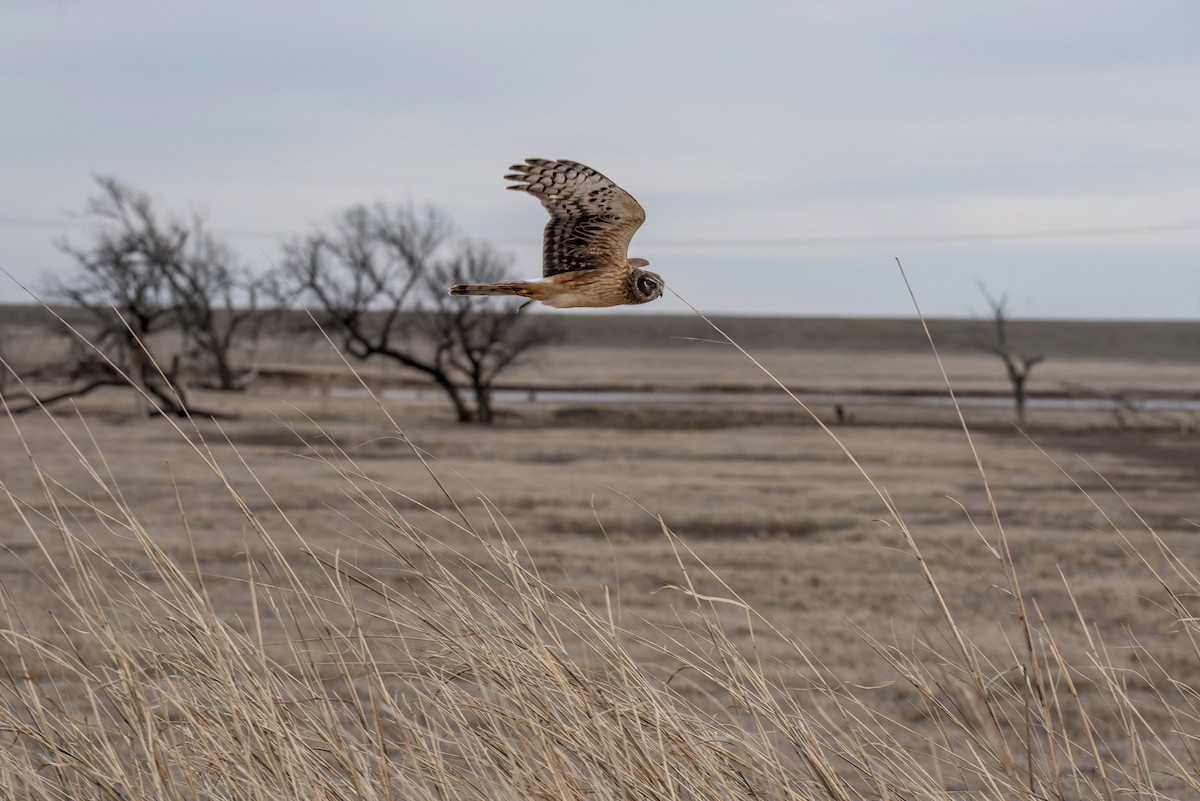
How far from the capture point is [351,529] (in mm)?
18984

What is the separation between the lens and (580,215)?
1.41 m

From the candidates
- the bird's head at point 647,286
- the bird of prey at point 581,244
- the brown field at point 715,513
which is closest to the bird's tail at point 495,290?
the bird of prey at point 581,244

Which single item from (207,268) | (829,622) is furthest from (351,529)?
(207,268)

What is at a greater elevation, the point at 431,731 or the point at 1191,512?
the point at 431,731

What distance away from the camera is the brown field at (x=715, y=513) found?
426 centimetres

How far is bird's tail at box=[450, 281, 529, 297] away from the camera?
1135 mm

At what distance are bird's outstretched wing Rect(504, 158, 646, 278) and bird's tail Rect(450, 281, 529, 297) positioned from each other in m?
0.09

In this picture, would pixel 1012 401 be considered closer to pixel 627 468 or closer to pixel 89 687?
pixel 627 468

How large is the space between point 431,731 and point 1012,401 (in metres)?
55.0

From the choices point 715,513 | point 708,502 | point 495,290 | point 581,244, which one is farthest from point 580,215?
point 708,502

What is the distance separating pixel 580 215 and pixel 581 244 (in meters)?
0.07

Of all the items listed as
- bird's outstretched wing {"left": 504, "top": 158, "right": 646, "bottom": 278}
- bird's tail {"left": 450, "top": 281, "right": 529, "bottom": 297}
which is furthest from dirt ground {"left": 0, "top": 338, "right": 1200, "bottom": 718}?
bird's tail {"left": 450, "top": 281, "right": 529, "bottom": 297}

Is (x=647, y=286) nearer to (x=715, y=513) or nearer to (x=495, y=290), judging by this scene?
(x=495, y=290)

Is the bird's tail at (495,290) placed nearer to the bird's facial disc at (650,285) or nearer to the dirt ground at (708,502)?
the bird's facial disc at (650,285)
